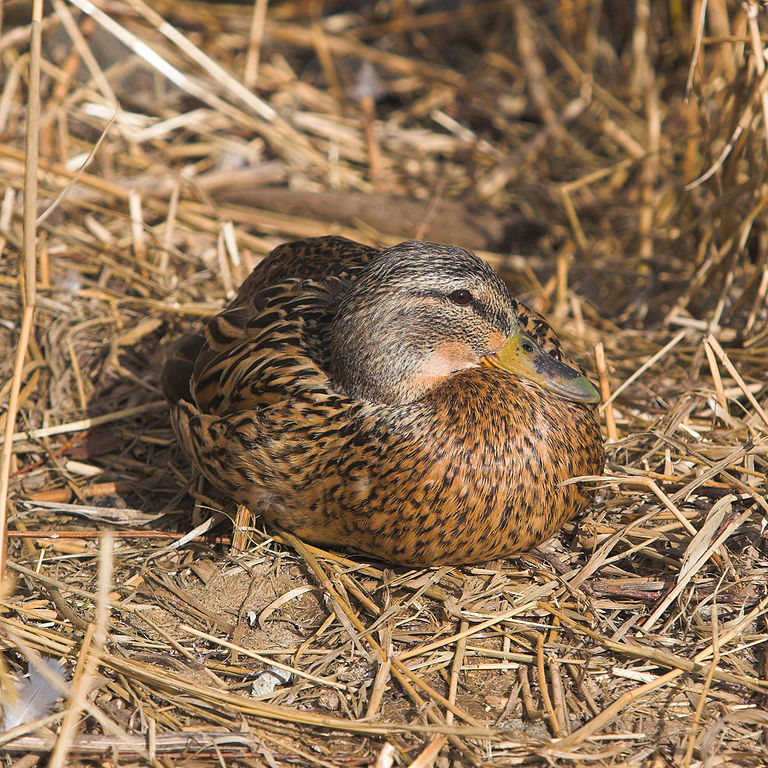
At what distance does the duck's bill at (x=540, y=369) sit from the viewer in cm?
312

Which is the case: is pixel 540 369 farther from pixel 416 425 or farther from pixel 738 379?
pixel 738 379

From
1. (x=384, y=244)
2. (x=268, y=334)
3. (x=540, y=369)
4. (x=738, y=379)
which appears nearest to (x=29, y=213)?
(x=268, y=334)

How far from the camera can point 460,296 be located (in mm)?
3033

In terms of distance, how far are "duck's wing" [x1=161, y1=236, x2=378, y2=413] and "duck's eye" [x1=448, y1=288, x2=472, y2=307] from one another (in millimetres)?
524

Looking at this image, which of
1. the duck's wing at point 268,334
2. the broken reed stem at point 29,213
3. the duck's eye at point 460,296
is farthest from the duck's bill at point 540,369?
the broken reed stem at point 29,213

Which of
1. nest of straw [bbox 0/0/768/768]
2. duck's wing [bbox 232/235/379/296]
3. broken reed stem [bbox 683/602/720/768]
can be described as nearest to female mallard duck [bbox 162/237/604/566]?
nest of straw [bbox 0/0/768/768]

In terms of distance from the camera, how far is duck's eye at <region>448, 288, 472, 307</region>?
9.91 ft

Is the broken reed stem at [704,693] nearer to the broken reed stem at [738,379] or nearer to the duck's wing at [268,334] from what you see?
the broken reed stem at [738,379]

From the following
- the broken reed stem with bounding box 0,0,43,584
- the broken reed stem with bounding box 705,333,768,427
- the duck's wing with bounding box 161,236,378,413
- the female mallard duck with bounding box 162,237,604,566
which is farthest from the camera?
the broken reed stem with bounding box 705,333,768,427

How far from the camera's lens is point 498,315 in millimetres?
3111

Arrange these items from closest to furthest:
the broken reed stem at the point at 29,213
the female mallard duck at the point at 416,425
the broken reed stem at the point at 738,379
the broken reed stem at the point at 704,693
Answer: the broken reed stem at the point at 704,693 < the broken reed stem at the point at 29,213 < the female mallard duck at the point at 416,425 < the broken reed stem at the point at 738,379

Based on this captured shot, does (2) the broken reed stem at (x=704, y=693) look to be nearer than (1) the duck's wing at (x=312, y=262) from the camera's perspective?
Yes

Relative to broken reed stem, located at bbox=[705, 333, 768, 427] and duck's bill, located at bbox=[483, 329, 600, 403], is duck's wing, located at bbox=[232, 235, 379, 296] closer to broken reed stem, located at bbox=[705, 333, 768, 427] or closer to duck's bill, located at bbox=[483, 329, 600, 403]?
duck's bill, located at bbox=[483, 329, 600, 403]

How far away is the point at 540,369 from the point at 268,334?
96 centimetres
